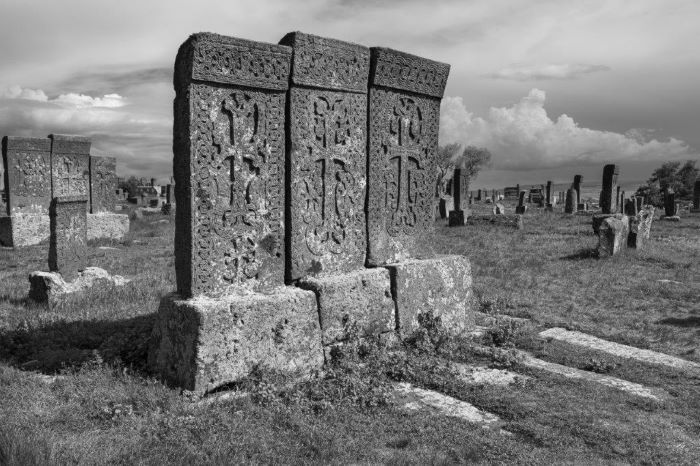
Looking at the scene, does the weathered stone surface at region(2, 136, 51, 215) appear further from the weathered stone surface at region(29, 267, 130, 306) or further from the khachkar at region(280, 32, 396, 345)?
the khachkar at region(280, 32, 396, 345)

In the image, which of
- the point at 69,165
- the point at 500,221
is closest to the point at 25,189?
the point at 69,165

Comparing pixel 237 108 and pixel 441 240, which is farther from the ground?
pixel 237 108

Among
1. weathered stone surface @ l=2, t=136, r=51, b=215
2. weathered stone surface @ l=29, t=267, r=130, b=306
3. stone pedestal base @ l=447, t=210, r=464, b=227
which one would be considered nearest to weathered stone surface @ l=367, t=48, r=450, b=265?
weathered stone surface @ l=29, t=267, r=130, b=306

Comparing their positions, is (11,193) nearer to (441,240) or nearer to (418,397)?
(441,240)

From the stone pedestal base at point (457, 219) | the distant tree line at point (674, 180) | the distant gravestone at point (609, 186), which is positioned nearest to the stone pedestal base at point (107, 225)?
the stone pedestal base at point (457, 219)

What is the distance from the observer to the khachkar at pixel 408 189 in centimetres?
488

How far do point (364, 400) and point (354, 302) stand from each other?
3.58ft

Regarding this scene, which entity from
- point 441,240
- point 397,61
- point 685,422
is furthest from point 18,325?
point 441,240

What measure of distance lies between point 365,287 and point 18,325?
10.9 ft

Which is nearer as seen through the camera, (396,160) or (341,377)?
(341,377)

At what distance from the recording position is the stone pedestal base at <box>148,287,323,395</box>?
3648mm

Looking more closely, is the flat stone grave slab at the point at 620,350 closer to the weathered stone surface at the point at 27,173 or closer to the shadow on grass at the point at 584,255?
the shadow on grass at the point at 584,255

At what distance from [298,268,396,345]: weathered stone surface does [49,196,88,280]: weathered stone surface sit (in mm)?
5212

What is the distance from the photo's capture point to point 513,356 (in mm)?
4574
